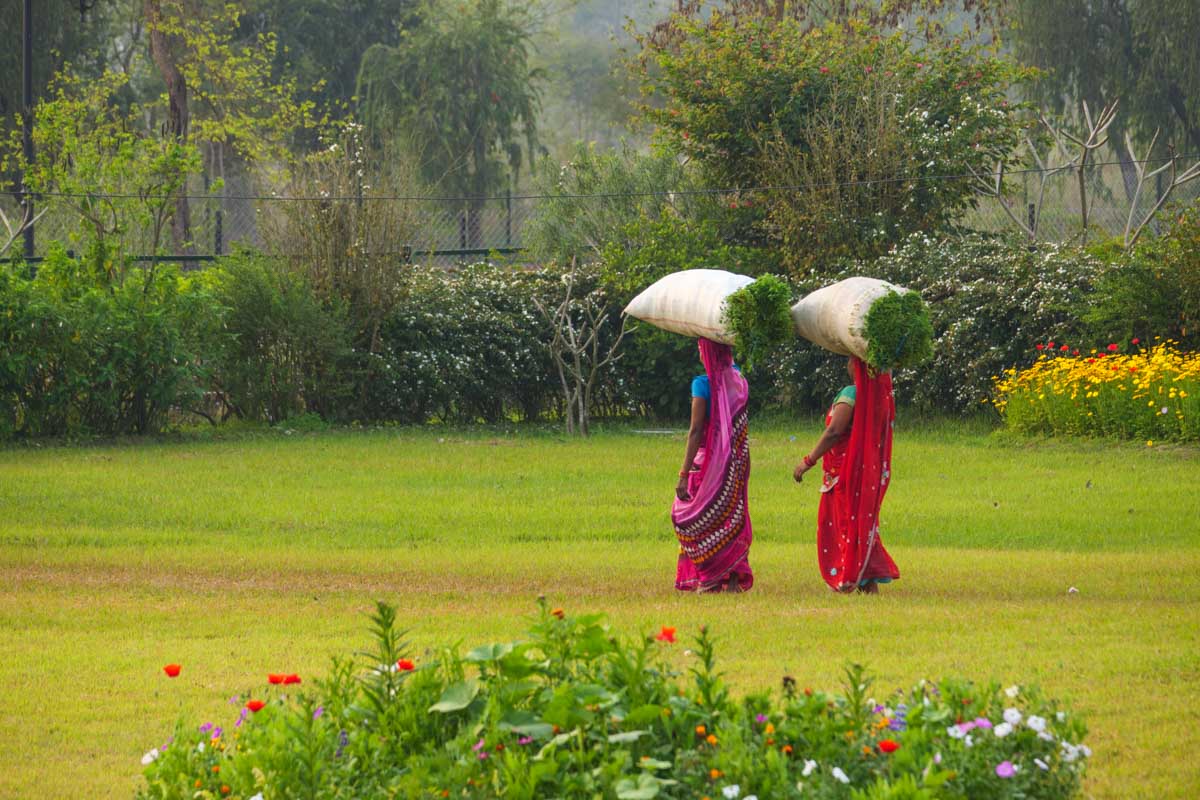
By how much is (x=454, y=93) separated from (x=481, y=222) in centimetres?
1624

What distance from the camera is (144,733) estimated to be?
5.94 meters

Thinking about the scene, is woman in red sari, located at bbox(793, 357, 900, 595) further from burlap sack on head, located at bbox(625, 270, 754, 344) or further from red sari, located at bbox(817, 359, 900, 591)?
burlap sack on head, located at bbox(625, 270, 754, 344)

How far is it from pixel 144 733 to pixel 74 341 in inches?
542

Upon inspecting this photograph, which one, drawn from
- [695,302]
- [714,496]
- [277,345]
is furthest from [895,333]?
[277,345]

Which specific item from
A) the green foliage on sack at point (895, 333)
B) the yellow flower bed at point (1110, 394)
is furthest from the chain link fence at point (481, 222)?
the green foliage on sack at point (895, 333)

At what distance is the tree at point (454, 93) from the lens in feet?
141

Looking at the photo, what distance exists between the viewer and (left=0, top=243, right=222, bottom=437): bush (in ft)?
60.8

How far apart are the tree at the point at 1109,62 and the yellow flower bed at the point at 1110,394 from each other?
70.2 feet

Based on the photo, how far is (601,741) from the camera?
419 cm

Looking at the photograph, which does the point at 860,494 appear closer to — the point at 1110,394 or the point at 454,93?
the point at 1110,394

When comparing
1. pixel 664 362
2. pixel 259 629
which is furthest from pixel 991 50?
pixel 259 629

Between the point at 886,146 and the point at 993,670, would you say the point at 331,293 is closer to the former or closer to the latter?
the point at 886,146

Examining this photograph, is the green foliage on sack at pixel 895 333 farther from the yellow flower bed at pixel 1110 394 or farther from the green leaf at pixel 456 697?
the yellow flower bed at pixel 1110 394

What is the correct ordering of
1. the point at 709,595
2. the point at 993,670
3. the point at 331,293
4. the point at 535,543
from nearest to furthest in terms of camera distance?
the point at 993,670
the point at 709,595
the point at 535,543
the point at 331,293
